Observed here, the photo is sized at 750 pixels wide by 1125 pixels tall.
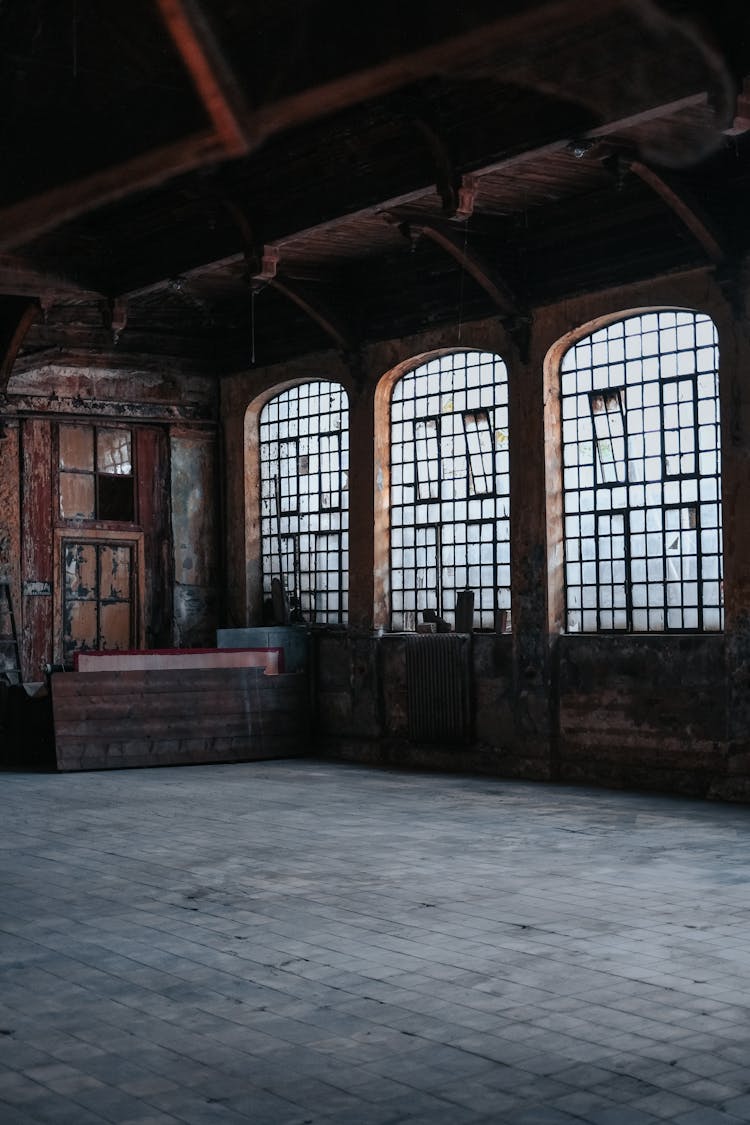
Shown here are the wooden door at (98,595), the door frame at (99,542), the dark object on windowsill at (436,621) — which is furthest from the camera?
the wooden door at (98,595)

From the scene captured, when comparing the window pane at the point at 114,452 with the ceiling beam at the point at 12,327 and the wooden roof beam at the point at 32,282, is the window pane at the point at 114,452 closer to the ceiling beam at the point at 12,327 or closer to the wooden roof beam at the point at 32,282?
the ceiling beam at the point at 12,327

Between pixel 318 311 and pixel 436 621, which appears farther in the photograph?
pixel 318 311

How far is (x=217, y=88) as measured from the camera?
1014 millimetres

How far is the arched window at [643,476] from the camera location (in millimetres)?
10680

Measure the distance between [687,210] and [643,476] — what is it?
93.7 inches

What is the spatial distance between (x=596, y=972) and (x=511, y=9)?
435 cm

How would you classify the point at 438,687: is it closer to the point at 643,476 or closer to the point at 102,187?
the point at 643,476

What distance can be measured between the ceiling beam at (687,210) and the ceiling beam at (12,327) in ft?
18.9

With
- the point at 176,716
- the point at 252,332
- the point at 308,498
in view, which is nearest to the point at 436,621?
the point at 308,498

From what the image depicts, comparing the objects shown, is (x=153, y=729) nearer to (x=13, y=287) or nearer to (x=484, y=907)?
(x=13, y=287)

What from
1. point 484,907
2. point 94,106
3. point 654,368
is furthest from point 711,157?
point 94,106

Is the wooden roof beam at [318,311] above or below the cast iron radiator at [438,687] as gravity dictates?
above

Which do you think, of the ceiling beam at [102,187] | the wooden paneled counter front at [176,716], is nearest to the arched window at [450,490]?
the wooden paneled counter front at [176,716]

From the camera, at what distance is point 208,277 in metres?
13.8
